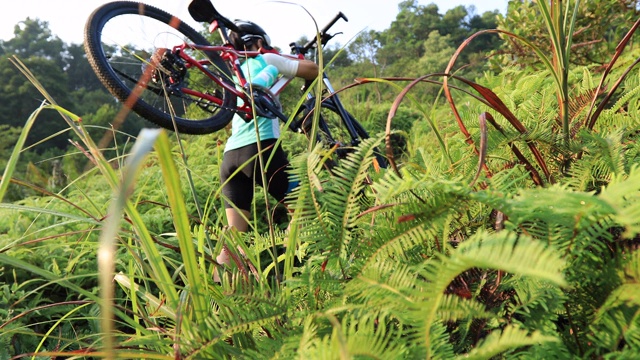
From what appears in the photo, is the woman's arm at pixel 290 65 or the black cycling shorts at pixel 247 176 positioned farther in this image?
the woman's arm at pixel 290 65

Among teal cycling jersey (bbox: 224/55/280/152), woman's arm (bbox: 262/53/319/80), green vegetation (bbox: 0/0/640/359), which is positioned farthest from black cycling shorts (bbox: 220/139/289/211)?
green vegetation (bbox: 0/0/640/359)

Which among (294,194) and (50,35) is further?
(50,35)

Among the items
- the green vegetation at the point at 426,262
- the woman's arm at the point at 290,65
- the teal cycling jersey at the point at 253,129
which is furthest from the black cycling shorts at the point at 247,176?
the green vegetation at the point at 426,262

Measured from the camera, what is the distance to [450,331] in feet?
→ 2.04

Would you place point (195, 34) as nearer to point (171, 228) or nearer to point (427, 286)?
point (171, 228)

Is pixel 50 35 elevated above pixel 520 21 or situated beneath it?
elevated above

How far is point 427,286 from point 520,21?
361 cm

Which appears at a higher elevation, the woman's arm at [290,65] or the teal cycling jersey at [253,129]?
the woman's arm at [290,65]

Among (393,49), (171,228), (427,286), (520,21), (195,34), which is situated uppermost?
(393,49)

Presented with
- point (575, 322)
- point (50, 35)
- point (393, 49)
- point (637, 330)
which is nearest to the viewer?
point (637, 330)

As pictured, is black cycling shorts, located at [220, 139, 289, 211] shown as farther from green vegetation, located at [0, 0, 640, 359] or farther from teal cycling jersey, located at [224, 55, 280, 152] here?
green vegetation, located at [0, 0, 640, 359]

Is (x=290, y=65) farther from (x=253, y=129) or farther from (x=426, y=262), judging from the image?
(x=426, y=262)

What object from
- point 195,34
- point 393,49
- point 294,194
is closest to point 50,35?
point 393,49

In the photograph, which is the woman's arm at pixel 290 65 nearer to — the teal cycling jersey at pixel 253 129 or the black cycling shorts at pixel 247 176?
the teal cycling jersey at pixel 253 129
